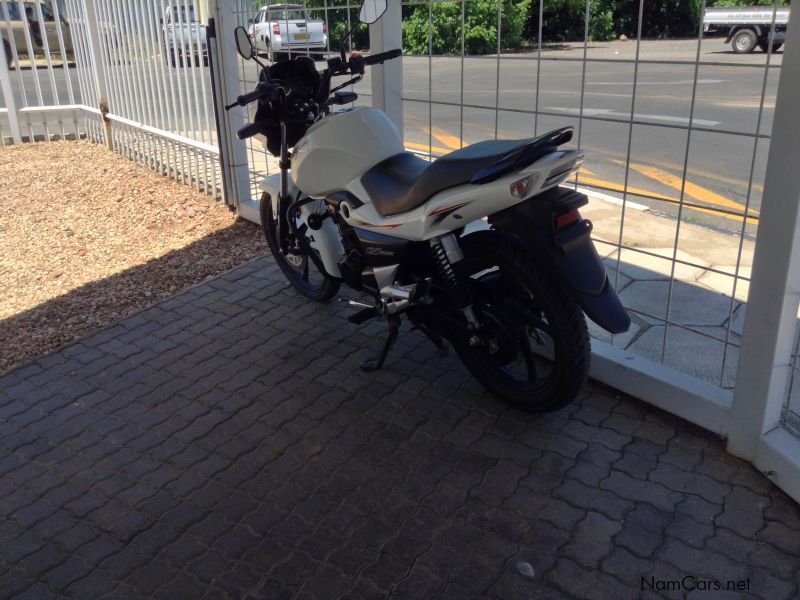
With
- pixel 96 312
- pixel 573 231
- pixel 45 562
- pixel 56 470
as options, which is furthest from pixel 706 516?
pixel 96 312

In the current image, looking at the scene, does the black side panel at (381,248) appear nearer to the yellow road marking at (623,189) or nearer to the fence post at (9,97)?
the yellow road marking at (623,189)

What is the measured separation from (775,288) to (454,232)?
132cm

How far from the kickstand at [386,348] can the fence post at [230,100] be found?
2.74 meters

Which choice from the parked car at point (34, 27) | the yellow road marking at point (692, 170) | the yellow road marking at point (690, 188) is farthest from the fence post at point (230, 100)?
the parked car at point (34, 27)

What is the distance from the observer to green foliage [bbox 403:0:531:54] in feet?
13.0

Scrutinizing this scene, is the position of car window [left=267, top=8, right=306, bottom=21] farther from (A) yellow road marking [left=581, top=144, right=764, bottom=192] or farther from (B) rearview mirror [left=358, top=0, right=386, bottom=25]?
(A) yellow road marking [left=581, top=144, right=764, bottom=192]

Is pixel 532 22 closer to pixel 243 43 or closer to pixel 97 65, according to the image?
pixel 243 43

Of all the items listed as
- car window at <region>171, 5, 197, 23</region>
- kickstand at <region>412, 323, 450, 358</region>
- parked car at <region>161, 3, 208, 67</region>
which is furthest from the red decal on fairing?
car window at <region>171, 5, 197, 23</region>

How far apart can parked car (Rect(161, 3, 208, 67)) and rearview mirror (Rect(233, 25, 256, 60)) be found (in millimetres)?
2542

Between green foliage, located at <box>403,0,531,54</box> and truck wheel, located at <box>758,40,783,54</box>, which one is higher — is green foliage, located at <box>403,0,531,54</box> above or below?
above

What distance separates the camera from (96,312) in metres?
4.93

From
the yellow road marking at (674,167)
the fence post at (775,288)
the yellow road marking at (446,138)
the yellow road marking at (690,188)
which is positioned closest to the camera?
the fence post at (775,288)

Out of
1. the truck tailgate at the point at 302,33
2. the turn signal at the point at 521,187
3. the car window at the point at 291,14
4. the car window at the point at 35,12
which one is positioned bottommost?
the turn signal at the point at 521,187

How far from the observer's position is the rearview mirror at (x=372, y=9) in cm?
374
